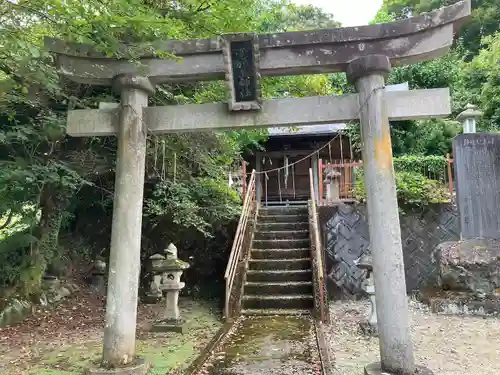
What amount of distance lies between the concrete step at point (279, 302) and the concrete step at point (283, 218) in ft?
11.1

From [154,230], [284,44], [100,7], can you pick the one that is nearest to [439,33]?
[284,44]

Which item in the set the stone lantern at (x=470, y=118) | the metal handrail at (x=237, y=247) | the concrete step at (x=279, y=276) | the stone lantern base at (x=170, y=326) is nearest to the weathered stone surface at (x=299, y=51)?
the stone lantern base at (x=170, y=326)

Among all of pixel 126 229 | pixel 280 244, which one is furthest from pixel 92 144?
pixel 280 244

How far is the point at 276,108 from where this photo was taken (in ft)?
16.8

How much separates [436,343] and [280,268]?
415cm

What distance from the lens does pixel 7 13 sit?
4.11m

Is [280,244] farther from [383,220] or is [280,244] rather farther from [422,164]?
[383,220]

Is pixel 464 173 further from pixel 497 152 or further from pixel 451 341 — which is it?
pixel 451 341

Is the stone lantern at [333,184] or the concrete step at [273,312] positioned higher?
the stone lantern at [333,184]

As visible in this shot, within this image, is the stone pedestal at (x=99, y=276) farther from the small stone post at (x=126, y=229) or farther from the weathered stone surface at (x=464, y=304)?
the weathered stone surface at (x=464, y=304)

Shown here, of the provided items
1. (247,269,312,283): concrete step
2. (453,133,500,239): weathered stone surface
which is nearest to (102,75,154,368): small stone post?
(247,269,312,283): concrete step

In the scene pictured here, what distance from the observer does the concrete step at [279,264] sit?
32.1 ft

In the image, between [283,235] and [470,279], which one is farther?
[283,235]

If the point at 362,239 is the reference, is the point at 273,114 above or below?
above
